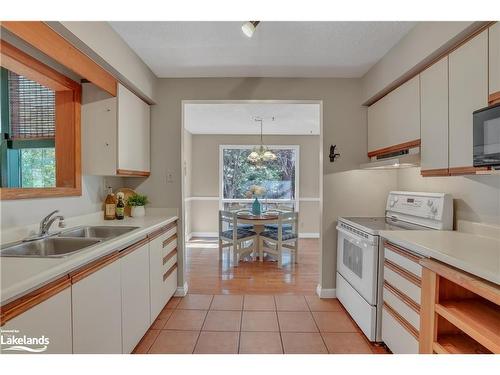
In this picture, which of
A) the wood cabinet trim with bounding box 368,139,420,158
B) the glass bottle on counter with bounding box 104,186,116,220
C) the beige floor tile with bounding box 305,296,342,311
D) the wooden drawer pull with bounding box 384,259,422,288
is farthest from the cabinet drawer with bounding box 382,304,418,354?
the glass bottle on counter with bounding box 104,186,116,220

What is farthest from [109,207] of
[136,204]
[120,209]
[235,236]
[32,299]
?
[235,236]

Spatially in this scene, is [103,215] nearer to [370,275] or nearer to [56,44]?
[56,44]

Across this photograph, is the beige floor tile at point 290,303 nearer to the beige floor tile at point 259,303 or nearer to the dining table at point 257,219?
the beige floor tile at point 259,303

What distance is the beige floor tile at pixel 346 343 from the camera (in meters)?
1.93

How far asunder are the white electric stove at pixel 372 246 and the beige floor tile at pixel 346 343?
0.08 metres

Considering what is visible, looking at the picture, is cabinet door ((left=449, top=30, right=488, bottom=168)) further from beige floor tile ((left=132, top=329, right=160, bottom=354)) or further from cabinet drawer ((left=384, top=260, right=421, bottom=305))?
beige floor tile ((left=132, top=329, right=160, bottom=354))

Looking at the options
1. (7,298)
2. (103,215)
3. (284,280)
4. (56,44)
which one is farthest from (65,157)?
(284,280)

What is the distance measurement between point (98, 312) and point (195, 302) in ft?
4.78

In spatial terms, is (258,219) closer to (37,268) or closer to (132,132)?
(132,132)

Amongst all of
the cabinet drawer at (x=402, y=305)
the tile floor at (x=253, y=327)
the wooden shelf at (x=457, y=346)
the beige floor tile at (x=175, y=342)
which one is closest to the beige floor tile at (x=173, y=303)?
the tile floor at (x=253, y=327)

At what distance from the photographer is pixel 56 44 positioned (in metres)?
1.50

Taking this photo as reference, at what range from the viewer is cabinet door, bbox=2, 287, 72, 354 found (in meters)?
0.92

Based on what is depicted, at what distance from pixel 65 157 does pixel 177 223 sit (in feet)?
3.97
